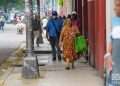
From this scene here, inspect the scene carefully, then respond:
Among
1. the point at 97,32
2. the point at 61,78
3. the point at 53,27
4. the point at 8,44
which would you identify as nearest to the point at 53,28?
the point at 53,27

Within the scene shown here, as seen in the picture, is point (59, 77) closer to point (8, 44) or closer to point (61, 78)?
point (61, 78)

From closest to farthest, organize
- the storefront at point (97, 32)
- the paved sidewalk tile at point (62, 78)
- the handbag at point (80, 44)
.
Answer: the paved sidewalk tile at point (62, 78) < the storefront at point (97, 32) < the handbag at point (80, 44)

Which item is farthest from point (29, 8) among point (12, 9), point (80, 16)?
point (12, 9)

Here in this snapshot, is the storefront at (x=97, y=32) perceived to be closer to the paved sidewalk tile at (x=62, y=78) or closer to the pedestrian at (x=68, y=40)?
the paved sidewalk tile at (x=62, y=78)

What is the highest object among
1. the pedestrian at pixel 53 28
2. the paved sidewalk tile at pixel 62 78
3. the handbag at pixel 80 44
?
the pedestrian at pixel 53 28

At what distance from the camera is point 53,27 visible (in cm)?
1875

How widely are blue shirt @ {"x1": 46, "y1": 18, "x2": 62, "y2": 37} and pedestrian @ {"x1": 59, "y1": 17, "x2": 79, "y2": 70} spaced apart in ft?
8.39

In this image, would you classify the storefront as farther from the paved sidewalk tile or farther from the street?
the street

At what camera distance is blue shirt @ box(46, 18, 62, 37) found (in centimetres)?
1861

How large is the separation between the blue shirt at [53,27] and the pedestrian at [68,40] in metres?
2.56

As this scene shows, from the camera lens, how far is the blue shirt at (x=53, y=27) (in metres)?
18.6

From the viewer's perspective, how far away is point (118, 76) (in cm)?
661

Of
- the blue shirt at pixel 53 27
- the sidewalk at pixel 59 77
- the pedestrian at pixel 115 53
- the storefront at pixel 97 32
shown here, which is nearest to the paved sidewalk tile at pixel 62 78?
the sidewalk at pixel 59 77

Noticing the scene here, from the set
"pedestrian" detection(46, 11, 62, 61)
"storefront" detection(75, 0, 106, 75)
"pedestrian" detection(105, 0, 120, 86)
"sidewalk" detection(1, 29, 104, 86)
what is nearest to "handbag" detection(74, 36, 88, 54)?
"storefront" detection(75, 0, 106, 75)
